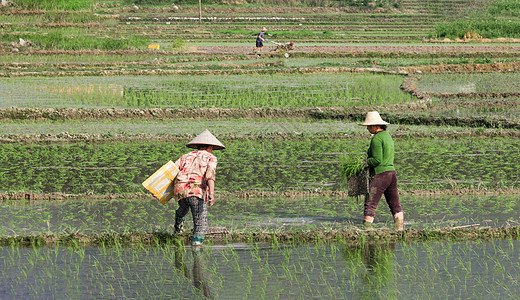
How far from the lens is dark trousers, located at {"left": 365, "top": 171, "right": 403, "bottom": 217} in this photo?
597 cm

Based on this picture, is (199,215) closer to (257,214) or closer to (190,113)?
(257,214)

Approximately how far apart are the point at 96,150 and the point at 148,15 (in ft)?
101

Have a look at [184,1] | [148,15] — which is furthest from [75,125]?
[184,1]

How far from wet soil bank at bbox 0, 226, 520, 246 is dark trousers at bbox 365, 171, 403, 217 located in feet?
0.83

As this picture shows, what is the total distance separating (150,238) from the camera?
18.4 ft

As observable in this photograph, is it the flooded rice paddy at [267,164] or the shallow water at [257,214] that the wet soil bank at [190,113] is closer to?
the flooded rice paddy at [267,164]

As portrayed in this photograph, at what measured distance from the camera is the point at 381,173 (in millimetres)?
5992

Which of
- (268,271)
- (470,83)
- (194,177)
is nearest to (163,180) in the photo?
(194,177)

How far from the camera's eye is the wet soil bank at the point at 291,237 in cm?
558

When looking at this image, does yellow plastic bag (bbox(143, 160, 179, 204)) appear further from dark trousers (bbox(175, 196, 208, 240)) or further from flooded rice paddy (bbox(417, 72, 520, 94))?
flooded rice paddy (bbox(417, 72, 520, 94))

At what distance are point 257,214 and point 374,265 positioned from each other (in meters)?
1.76

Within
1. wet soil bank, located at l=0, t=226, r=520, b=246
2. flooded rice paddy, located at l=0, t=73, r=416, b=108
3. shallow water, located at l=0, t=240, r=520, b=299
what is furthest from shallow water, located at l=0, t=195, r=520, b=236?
flooded rice paddy, located at l=0, t=73, r=416, b=108

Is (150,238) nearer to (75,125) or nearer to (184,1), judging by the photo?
(75,125)

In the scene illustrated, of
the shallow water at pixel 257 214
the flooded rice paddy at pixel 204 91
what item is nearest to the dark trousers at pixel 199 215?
the shallow water at pixel 257 214
